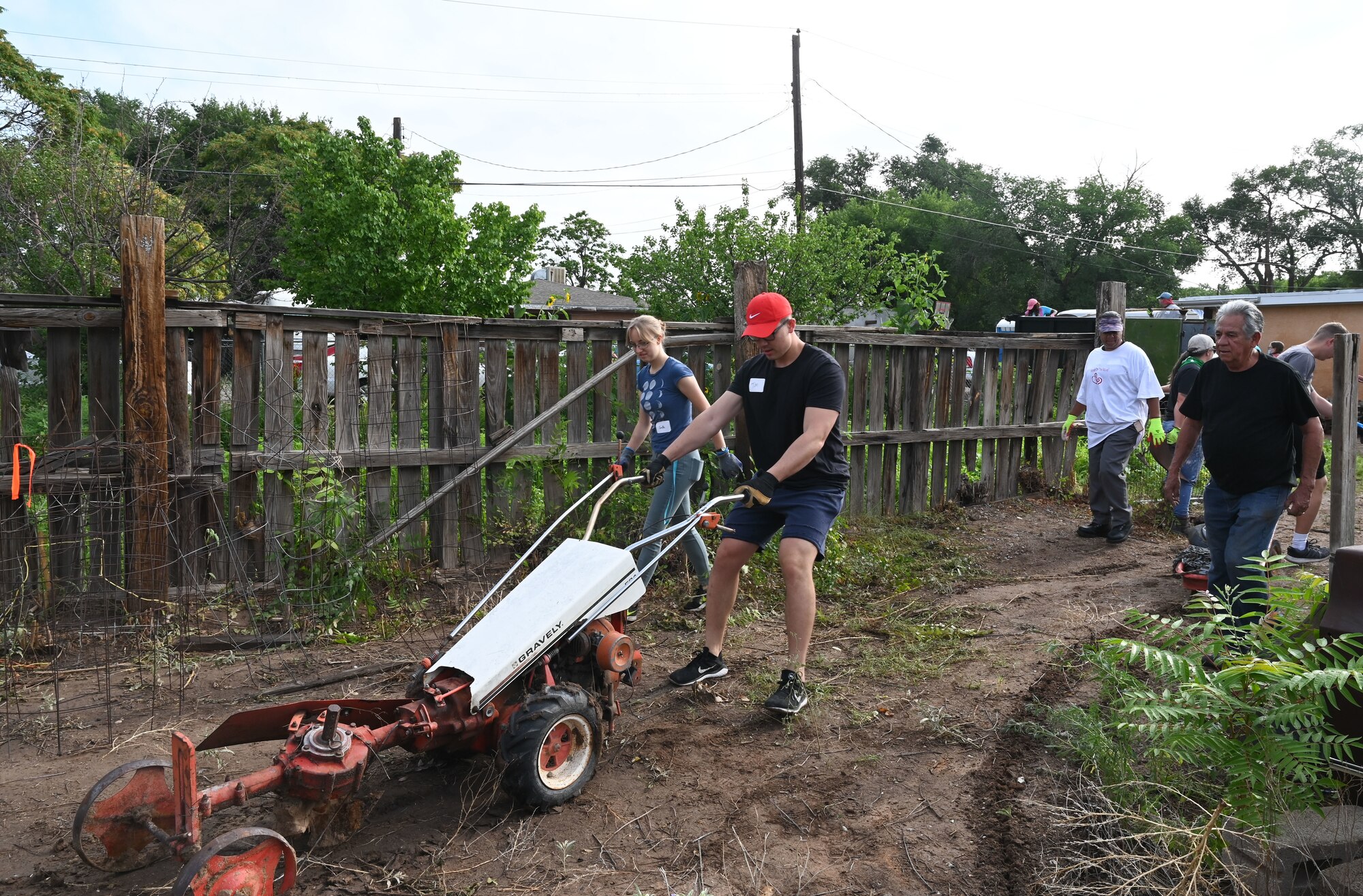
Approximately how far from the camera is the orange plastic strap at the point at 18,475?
16.6ft

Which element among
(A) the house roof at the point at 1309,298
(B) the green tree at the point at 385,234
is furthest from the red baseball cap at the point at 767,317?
(A) the house roof at the point at 1309,298

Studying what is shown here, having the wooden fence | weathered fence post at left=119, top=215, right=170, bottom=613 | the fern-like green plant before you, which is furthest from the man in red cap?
weathered fence post at left=119, top=215, right=170, bottom=613

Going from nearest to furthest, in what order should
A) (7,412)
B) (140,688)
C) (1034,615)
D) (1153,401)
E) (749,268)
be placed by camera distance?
(140,688) < (7,412) < (1034,615) < (749,268) < (1153,401)

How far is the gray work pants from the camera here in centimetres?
833

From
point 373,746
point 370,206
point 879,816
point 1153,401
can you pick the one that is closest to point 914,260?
point 1153,401

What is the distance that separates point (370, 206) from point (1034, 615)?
30.9ft

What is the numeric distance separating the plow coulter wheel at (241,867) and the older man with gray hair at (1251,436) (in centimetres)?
429

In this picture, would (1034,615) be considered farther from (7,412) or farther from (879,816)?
(7,412)

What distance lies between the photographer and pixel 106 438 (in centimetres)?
545

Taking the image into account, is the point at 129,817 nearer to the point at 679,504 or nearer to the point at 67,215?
the point at 679,504

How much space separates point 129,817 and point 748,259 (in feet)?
30.8

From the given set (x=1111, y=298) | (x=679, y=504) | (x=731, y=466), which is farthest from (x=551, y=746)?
(x=1111, y=298)

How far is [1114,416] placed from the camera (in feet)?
27.3

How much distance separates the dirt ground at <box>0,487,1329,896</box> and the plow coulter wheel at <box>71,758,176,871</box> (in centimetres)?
6
